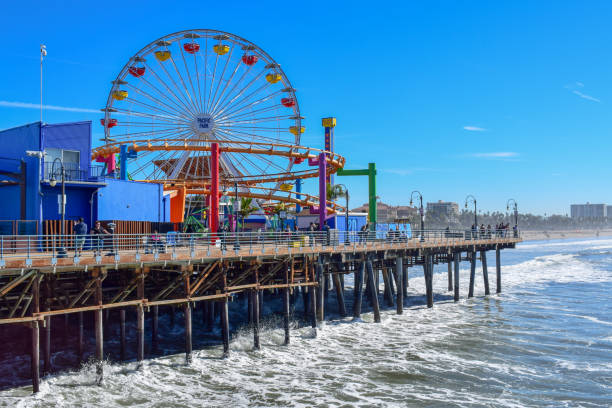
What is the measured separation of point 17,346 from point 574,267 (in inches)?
2689

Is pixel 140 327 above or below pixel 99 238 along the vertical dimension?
below

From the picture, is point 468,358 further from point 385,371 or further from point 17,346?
point 17,346

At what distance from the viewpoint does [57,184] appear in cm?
2642

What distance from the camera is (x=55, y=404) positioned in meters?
17.4

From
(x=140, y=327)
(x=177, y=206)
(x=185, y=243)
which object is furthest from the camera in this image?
(x=177, y=206)

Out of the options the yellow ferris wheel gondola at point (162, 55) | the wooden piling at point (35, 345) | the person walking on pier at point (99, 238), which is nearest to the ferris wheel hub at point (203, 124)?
the yellow ferris wheel gondola at point (162, 55)

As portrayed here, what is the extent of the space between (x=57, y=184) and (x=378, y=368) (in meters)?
17.1

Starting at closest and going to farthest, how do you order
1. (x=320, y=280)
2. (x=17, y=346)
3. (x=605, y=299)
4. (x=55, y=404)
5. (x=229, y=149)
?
(x=55, y=404) < (x=17, y=346) < (x=320, y=280) < (x=229, y=149) < (x=605, y=299)

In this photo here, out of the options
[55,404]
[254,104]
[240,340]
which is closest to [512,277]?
[254,104]

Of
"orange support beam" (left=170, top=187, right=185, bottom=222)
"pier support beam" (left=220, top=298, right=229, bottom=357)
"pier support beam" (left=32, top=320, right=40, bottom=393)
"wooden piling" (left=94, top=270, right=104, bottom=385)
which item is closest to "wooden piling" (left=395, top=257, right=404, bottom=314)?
"pier support beam" (left=220, top=298, right=229, bottom=357)

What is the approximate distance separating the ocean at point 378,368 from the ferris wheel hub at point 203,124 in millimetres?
20419

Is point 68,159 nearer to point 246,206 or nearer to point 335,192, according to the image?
point 246,206

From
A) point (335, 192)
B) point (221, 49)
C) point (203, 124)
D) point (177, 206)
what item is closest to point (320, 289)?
point (177, 206)

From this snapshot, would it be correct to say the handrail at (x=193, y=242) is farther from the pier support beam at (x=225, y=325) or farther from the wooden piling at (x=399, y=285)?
the pier support beam at (x=225, y=325)
